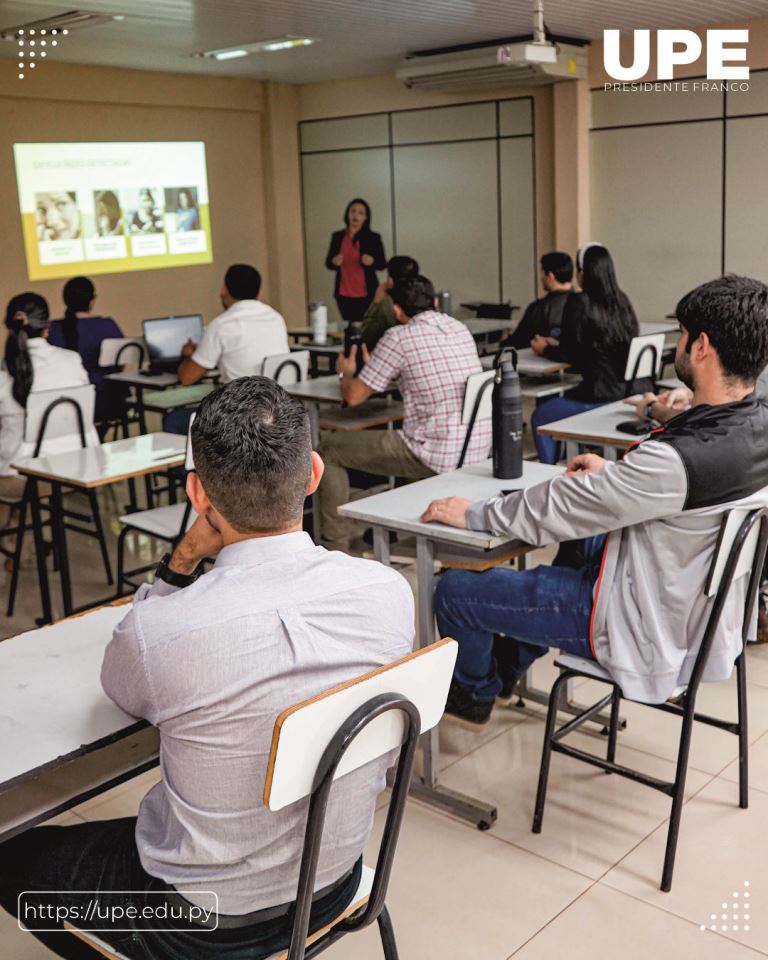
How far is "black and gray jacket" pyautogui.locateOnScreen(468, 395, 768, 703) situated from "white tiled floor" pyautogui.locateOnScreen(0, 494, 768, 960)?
0.43 m

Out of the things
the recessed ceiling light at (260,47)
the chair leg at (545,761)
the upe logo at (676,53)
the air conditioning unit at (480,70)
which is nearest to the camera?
the chair leg at (545,761)

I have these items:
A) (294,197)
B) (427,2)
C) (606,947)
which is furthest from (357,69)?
(606,947)

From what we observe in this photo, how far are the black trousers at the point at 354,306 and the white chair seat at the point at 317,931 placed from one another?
716 centimetres

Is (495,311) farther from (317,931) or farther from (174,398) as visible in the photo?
(317,931)

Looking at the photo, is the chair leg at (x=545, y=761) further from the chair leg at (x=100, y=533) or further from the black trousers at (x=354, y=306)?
the black trousers at (x=354, y=306)

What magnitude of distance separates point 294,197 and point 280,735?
9.78m

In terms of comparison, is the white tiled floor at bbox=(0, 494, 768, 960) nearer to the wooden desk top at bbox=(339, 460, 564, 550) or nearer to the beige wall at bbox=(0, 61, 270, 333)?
the wooden desk top at bbox=(339, 460, 564, 550)

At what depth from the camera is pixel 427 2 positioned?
244 inches

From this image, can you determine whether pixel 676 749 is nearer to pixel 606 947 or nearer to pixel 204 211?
pixel 606 947

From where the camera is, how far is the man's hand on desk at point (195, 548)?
1617mm

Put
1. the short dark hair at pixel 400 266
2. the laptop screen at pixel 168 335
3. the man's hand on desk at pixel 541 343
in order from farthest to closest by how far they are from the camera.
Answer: the laptop screen at pixel 168 335 → the short dark hair at pixel 400 266 → the man's hand on desk at pixel 541 343

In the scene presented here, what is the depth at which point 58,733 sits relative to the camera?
1.57 m

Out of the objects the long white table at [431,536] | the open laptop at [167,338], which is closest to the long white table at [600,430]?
the long white table at [431,536]

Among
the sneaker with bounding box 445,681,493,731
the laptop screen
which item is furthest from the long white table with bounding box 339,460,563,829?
the laptop screen
